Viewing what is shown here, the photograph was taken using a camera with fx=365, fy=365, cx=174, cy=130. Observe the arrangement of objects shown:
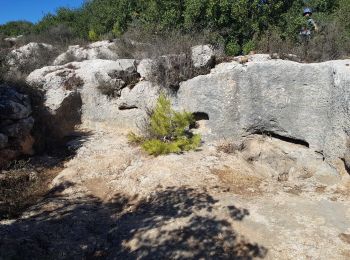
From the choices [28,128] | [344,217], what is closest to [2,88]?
[28,128]

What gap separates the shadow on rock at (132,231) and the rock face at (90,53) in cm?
705

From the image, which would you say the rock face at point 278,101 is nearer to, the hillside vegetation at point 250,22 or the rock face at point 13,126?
the hillside vegetation at point 250,22

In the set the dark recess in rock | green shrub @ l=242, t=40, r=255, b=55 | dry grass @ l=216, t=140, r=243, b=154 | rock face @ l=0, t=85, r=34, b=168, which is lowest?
dry grass @ l=216, t=140, r=243, b=154

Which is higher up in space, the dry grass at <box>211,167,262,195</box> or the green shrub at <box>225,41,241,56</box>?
the green shrub at <box>225,41,241,56</box>

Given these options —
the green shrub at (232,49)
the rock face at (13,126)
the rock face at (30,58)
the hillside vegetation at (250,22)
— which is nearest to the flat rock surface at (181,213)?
the rock face at (13,126)

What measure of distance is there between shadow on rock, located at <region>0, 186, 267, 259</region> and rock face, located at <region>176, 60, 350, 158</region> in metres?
2.36

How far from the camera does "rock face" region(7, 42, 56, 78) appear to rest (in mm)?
11819

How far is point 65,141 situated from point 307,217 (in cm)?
588

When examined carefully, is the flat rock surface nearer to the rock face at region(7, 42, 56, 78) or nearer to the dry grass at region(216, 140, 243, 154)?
the dry grass at region(216, 140, 243, 154)

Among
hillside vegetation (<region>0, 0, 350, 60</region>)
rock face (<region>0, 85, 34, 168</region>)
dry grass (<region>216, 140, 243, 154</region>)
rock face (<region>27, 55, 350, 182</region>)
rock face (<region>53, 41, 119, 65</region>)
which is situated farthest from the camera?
rock face (<region>53, 41, 119, 65</region>)

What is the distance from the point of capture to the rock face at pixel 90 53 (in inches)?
490

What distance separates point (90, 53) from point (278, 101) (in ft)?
26.2

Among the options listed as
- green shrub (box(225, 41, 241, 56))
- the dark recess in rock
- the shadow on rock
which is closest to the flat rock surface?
the shadow on rock

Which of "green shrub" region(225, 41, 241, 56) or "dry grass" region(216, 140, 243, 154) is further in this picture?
"green shrub" region(225, 41, 241, 56)
